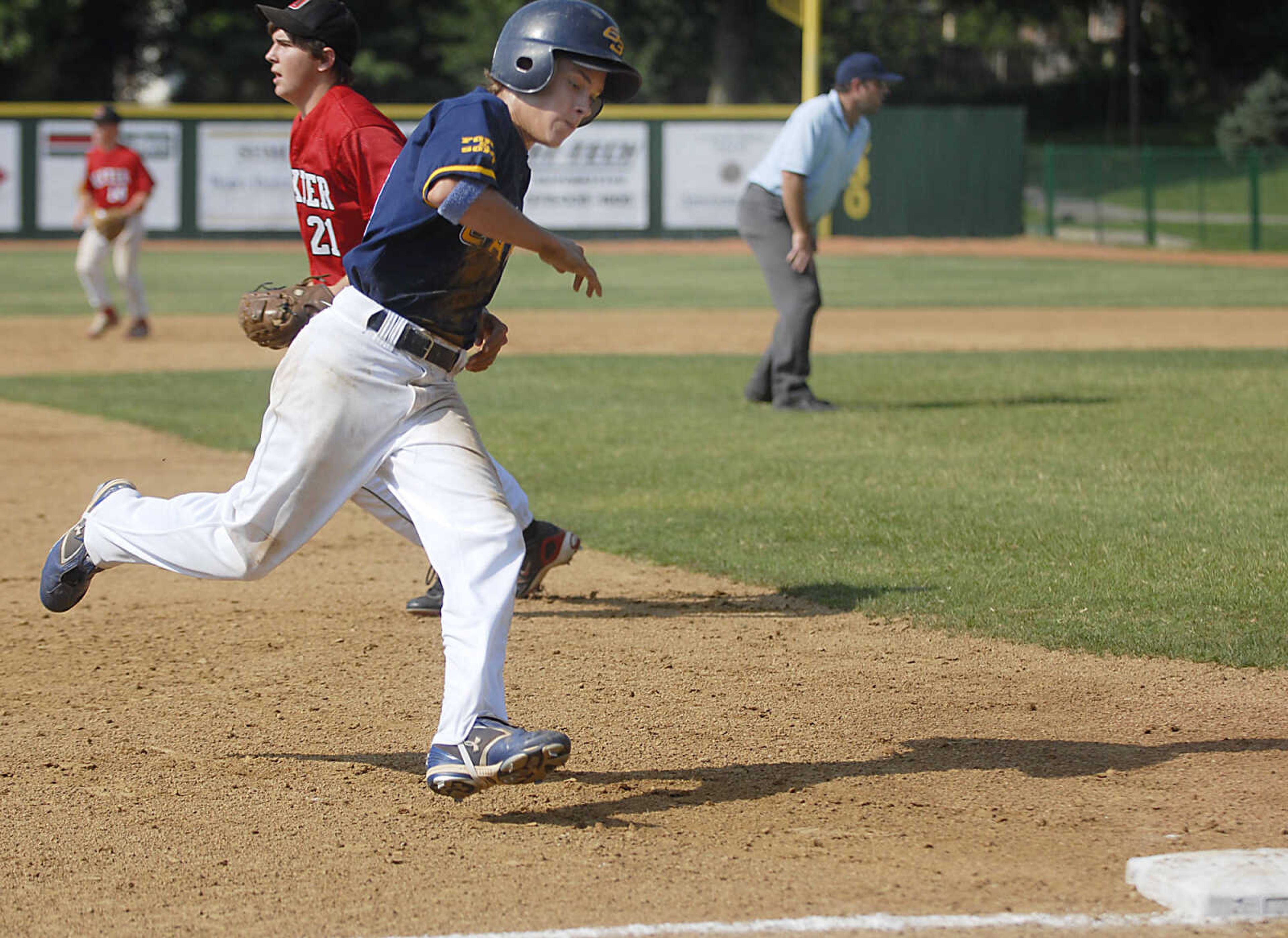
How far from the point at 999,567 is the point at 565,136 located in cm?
296

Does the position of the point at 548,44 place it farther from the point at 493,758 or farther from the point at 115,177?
the point at 115,177

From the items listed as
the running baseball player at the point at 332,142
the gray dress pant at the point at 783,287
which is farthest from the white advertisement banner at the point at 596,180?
the running baseball player at the point at 332,142

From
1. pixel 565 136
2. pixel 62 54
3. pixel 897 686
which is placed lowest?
pixel 897 686

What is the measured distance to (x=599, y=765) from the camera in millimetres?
4047

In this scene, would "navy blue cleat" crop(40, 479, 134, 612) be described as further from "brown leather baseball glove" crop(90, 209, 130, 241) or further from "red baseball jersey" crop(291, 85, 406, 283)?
"brown leather baseball glove" crop(90, 209, 130, 241)

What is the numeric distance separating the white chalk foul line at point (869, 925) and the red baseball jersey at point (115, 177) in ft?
45.4

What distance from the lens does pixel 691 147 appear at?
31.3 metres

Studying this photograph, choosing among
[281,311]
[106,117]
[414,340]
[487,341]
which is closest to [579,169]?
[106,117]

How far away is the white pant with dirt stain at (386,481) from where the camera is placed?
3605 millimetres

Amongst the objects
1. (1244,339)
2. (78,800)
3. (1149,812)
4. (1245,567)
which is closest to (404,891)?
(78,800)

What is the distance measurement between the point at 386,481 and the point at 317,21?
180 cm

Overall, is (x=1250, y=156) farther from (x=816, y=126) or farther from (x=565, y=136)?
(x=565, y=136)

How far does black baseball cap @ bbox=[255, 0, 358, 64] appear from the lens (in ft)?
16.4

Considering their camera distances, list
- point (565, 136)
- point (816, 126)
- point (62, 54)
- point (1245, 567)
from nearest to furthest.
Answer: point (565, 136) → point (1245, 567) → point (816, 126) → point (62, 54)
